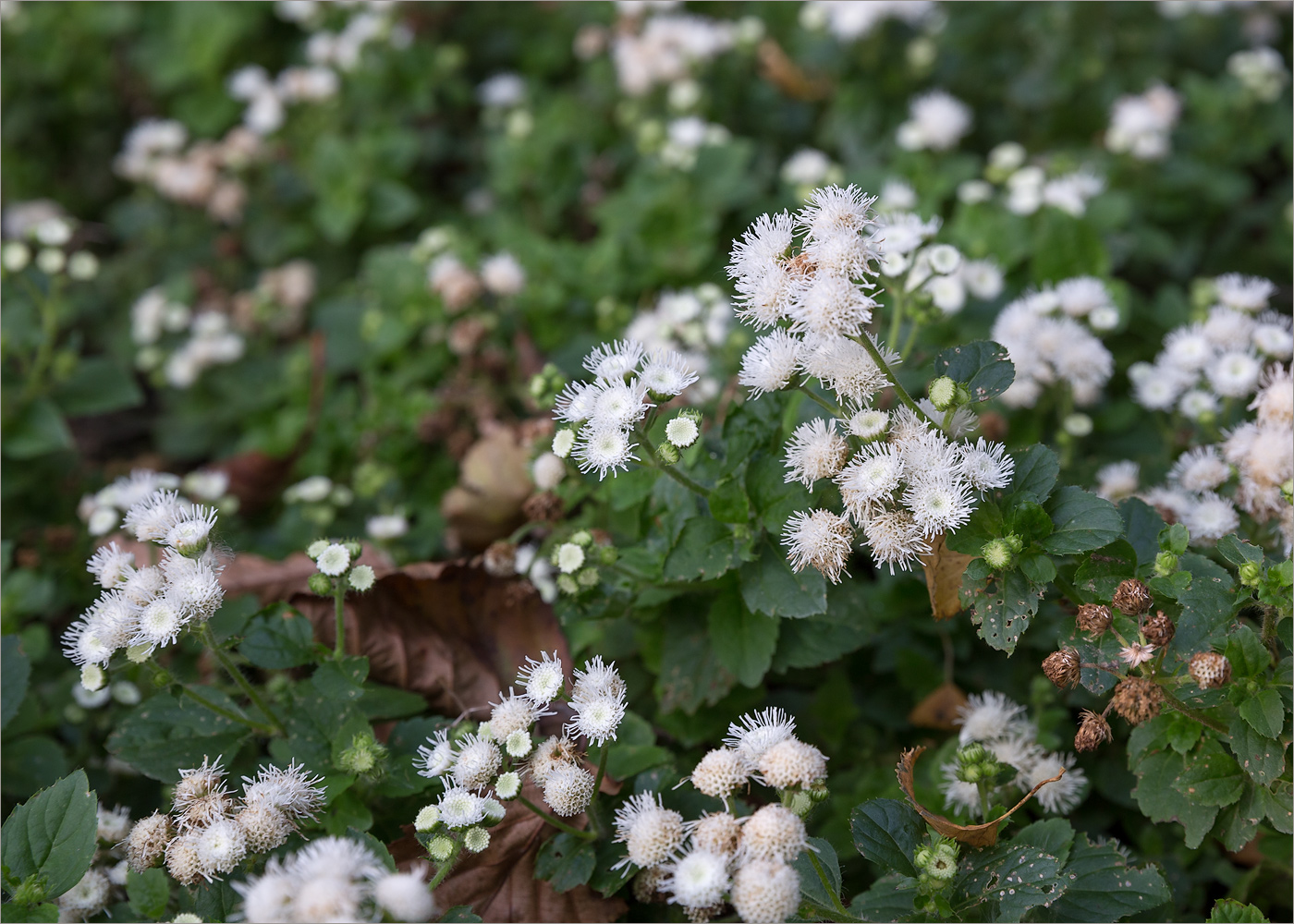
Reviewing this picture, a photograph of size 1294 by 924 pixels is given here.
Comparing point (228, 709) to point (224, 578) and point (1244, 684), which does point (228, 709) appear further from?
A: point (1244, 684)

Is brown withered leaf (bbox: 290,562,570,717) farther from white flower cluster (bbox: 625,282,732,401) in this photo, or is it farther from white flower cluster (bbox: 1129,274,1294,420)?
white flower cluster (bbox: 1129,274,1294,420)

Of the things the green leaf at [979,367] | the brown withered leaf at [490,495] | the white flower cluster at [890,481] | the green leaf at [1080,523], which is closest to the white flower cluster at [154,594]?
the brown withered leaf at [490,495]

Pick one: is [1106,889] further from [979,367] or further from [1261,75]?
[1261,75]

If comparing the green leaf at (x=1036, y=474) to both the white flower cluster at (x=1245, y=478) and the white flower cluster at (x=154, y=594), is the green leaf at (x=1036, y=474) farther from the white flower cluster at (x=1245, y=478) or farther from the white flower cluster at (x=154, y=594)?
the white flower cluster at (x=154, y=594)

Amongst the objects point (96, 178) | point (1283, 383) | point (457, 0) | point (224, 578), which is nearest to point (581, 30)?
point (457, 0)

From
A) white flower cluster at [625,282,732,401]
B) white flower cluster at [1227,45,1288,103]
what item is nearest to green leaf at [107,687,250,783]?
white flower cluster at [625,282,732,401]

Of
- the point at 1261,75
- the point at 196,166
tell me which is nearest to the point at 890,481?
the point at 1261,75
